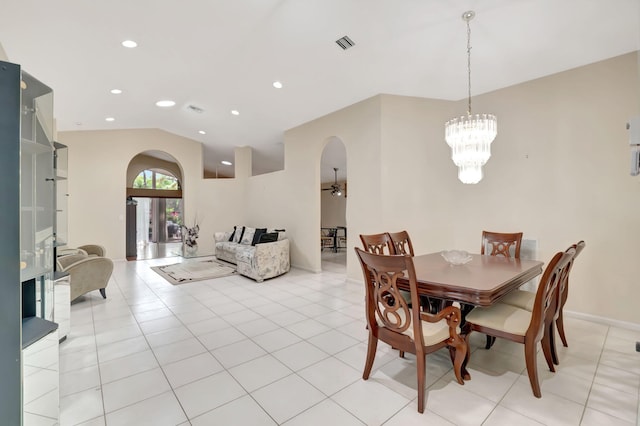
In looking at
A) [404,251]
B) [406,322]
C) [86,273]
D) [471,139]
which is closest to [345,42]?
[471,139]

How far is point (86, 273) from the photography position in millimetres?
3756

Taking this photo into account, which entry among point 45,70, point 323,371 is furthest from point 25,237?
point 45,70

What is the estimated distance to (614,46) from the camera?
2980 millimetres

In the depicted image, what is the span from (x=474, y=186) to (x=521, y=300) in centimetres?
228

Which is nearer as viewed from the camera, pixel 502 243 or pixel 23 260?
pixel 23 260

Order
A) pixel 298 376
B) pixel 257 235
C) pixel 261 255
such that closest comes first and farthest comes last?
pixel 298 376
pixel 261 255
pixel 257 235

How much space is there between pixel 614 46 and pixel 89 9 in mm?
5366

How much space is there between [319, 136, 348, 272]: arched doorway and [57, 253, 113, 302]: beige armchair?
366 centimetres

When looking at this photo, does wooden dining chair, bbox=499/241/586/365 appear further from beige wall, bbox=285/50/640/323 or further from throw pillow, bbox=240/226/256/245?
throw pillow, bbox=240/226/256/245

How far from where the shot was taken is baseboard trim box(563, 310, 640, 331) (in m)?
3.02

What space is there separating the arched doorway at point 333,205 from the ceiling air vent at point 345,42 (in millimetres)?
2190

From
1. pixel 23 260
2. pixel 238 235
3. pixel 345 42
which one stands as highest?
pixel 345 42

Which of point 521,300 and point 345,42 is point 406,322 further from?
point 345,42

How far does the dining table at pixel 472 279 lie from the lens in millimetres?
1857
